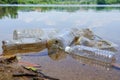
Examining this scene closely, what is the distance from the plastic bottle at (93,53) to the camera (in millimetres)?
9336

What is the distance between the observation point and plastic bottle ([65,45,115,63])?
30.6ft

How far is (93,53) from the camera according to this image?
9859 millimetres

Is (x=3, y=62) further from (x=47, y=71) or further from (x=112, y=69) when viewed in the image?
(x=112, y=69)

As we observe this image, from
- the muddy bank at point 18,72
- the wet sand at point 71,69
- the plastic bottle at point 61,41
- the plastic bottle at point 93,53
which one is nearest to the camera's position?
the muddy bank at point 18,72

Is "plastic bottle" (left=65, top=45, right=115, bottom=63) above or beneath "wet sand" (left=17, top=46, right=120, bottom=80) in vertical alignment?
beneath

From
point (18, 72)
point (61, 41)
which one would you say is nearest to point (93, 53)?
point (61, 41)

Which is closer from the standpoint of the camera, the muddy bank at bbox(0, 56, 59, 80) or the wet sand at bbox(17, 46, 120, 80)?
the muddy bank at bbox(0, 56, 59, 80)

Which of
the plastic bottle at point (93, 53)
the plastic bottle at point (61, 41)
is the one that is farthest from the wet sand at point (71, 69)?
the plastic bottle at point (61, 41)

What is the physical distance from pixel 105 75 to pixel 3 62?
2.57 m

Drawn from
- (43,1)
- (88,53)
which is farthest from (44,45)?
(43,1)

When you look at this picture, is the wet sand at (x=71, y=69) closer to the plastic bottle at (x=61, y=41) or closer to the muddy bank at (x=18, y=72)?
the muddy bank at (x=18, y=72)

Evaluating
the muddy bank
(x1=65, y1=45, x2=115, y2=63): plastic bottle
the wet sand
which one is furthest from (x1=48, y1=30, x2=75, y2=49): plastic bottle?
the muddy bank

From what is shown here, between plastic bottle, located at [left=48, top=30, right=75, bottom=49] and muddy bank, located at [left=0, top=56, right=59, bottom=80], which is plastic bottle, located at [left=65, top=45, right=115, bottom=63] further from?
muddy bank, located at [left=0, top=56, right=59, bottom=80]

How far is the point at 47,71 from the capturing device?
7691 mm
